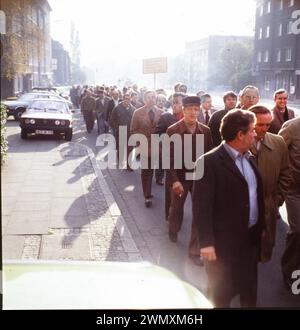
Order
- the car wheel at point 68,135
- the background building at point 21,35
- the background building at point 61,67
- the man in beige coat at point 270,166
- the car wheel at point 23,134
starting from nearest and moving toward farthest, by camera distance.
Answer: the man in beige coat at point 270,166
the car wheel at point 23,134
the car wheel at point 68,135
the background building at point 21,35
the background building at point 61,67

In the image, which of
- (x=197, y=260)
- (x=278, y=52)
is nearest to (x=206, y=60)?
(x=278, y=52)

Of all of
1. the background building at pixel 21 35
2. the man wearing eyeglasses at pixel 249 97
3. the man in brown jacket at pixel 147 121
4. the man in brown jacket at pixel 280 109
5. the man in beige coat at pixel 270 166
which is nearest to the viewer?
the man in beige coat at pixel 270 166

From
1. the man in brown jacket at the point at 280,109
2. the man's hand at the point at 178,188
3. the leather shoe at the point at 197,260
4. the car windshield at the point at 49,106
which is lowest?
the leather shoe at the point at 197,260

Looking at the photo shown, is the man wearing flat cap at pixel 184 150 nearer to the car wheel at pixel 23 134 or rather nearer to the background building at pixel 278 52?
the car wheel at pixel 23 134

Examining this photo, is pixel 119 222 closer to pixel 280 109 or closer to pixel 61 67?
pixel 280 109

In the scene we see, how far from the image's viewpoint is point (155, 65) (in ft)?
54.6

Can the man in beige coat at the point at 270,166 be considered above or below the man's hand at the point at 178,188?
above

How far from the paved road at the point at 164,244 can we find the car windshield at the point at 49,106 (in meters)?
8.17

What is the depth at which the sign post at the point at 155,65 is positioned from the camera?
16531mm

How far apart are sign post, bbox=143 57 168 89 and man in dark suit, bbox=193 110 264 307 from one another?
13379mm

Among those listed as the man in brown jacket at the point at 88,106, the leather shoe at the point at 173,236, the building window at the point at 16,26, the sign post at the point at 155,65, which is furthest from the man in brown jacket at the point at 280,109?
the building window at the point at 16,26

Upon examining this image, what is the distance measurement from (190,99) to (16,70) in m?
21.3

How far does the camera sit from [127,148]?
36.3 feet
